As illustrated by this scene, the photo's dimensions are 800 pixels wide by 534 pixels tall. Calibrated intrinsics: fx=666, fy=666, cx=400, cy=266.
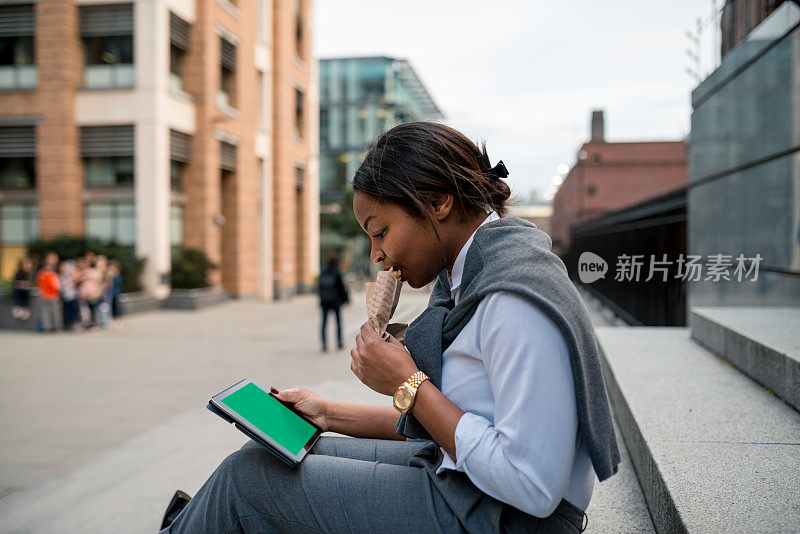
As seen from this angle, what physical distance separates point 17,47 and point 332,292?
50.7 feet

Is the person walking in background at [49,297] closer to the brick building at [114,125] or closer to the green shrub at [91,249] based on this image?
the green shrub at [91,249]

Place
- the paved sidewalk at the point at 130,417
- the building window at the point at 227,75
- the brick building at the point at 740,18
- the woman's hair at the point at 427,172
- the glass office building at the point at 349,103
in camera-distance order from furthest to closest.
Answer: the glass office building at the point at 349,103 < the building window at the point at 227,75 < the brick building at the point at 740,18 < the paved sidewalk at the point at 130,417 < the woman's hair at the point at 427,172

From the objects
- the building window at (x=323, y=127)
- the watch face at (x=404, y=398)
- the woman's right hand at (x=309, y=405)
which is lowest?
the woman's right hand at (x=309, y=405)

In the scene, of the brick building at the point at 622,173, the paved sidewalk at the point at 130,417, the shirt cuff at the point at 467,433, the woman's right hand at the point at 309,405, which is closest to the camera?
the shirt cuff at the point at 467,433

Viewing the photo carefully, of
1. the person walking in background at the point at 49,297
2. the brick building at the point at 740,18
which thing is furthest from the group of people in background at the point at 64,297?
the brick building at the point at 740,18

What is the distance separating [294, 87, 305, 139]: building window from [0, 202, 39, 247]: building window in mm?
14227

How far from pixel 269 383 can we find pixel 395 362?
23.8ft

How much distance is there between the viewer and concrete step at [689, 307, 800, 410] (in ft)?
11.5

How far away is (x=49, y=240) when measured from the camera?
19.5 meters

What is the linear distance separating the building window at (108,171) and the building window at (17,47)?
9.35ft

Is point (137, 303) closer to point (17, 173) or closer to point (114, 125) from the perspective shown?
point (114, 125)

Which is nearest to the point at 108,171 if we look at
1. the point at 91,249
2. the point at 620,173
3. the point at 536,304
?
the point at 91,249

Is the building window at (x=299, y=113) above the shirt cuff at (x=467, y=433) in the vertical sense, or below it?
above

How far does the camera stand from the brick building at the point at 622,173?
1786 inches
